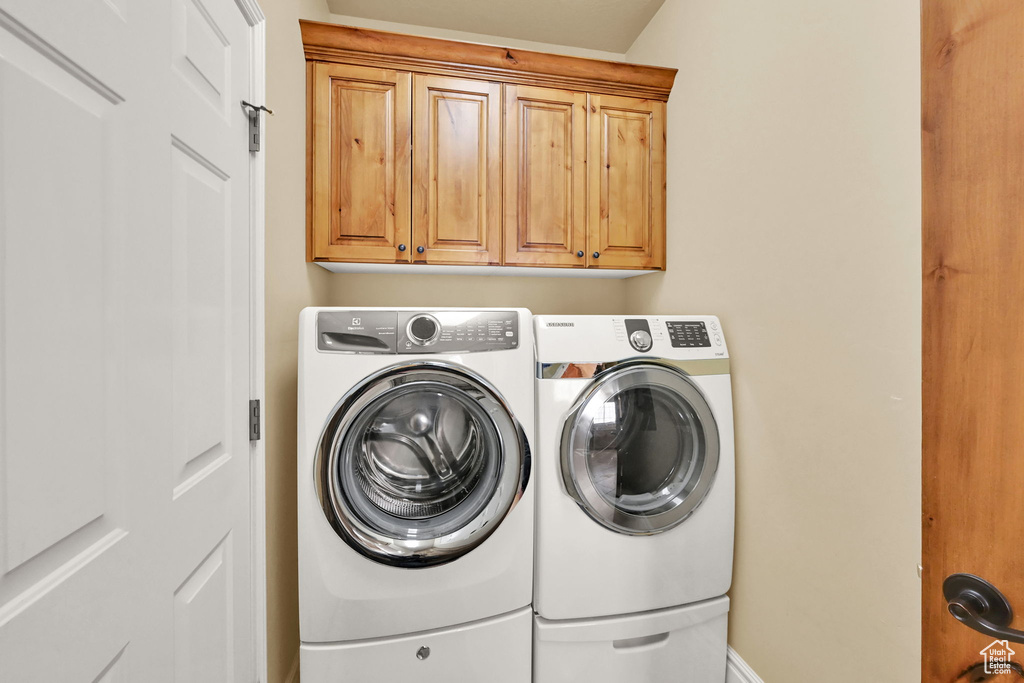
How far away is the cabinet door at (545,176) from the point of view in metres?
1.84

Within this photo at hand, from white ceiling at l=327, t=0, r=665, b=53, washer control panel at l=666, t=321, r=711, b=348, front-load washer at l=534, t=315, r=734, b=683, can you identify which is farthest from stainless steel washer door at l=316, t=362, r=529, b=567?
white ceiling at l=327, t=0, r=665, b=53

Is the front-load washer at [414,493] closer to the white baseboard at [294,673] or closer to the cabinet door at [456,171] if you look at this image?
the white baseboard at [294,673]

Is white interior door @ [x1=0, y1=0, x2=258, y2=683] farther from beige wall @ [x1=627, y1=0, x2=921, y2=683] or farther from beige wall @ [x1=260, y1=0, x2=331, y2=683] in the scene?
beige wall @ [x1=627, y1=0, x2=921, y2=683]

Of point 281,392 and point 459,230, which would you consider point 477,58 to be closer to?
point 459,230

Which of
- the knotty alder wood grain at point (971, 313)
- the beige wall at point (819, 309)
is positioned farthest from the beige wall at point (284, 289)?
the beige wall at point (819, 309)

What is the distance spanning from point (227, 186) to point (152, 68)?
323mm

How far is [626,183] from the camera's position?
1.95 meters

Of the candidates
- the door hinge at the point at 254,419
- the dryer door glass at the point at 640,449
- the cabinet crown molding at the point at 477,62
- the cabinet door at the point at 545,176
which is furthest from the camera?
the cabinet door at the point at 545,176

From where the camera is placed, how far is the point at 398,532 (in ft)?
4.18

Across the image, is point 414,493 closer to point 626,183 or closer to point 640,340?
point 640,340

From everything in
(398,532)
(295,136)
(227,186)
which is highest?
(295,136)

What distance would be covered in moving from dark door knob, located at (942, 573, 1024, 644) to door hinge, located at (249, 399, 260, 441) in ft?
4.47

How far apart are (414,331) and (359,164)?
2.80 feet

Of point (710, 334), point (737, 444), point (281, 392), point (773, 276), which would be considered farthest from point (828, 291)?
point (281, 392)
